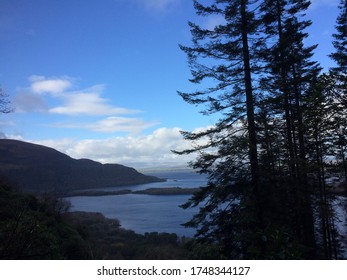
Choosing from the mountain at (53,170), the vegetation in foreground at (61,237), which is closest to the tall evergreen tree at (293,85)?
the vegetation in foreground at (61,237)

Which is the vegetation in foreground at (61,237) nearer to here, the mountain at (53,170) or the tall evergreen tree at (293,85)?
the tall evergreen tree at (293,85)

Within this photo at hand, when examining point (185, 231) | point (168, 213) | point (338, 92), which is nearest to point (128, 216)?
point (168, 213)

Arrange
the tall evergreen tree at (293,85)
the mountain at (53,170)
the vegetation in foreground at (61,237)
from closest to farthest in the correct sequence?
1. the vegetation in foreground at (61,237)
2. the tall evergreen tree at (293,85)
3. the mountain at (53,170)

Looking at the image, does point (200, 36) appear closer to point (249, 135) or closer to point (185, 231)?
point (249, 135)

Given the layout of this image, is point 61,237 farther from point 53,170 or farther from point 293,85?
point 53,170

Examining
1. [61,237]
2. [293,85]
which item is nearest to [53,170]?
[61,237]

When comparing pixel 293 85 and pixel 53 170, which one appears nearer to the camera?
pixel 293 85

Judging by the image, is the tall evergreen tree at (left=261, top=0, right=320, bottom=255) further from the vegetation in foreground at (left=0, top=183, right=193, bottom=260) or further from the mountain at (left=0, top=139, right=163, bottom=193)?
the mountain at (left=0, top=139, right=163, bottom=193)

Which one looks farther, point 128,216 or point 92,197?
point 92,197

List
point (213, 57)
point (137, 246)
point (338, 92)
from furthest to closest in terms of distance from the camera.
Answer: point (137, 246) < point (213, 57) < point (338, 92)
